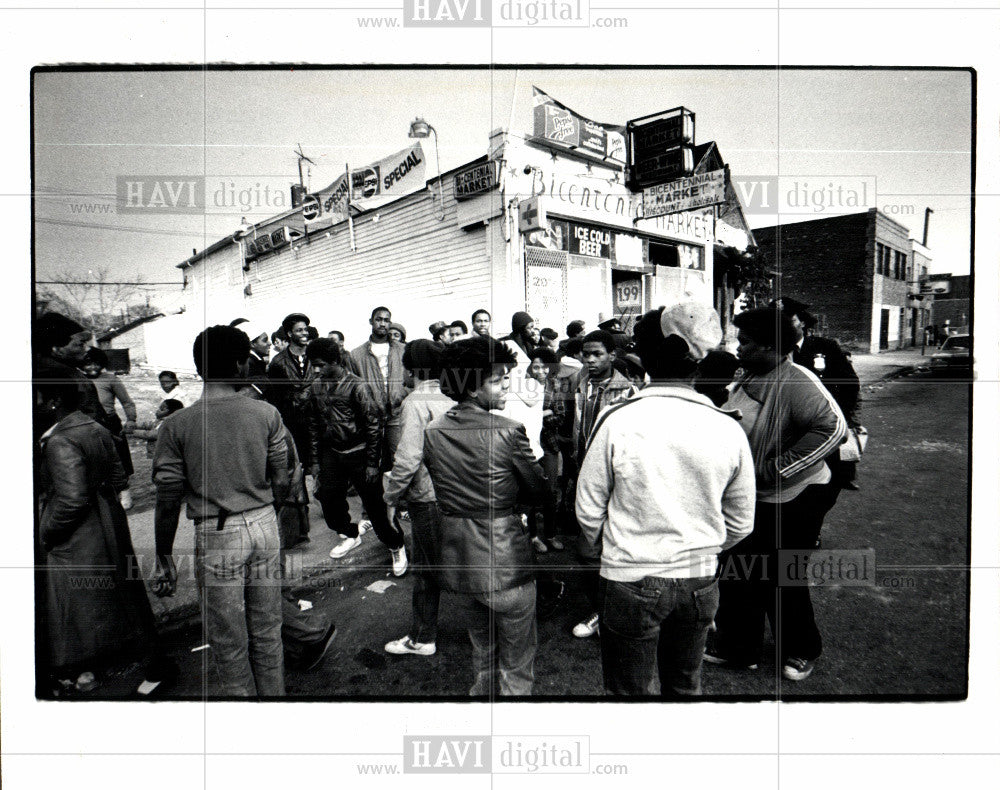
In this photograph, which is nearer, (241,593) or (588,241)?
(241,593)

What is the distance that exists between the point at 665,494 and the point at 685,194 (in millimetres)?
2530

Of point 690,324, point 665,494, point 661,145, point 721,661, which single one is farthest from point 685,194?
point 721,661

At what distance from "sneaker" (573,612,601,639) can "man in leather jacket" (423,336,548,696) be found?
27.7 inches

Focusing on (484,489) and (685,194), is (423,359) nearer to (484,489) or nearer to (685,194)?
(484,489)

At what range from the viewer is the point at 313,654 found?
265 centimetres

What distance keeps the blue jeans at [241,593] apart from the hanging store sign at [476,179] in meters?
2.33

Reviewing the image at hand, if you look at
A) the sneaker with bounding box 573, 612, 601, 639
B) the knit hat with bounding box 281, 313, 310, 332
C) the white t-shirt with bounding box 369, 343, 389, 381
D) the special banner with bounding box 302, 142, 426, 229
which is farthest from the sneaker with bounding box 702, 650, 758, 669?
the special banner with bounding box 302, 142, 426, 229

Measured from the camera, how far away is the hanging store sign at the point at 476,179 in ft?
10.5

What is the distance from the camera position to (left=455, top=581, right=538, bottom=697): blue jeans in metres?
A: 2.14

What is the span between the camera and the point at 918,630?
274 centimetres

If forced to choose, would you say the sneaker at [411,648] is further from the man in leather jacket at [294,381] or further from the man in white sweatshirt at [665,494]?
the man in leather jacket at [294,381]
